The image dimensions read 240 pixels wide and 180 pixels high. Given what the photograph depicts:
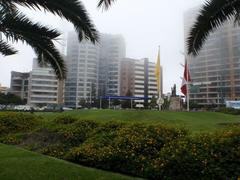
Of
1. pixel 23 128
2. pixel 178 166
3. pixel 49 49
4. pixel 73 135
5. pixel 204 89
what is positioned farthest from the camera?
pixel 204 89

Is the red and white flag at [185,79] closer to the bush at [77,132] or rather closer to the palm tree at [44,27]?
the bush at [77,132]

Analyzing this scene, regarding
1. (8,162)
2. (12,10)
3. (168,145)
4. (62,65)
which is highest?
(12,10)

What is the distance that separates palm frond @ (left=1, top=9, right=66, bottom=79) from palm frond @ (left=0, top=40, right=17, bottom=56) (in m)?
1.73

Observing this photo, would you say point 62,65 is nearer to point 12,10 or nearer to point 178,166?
point 12,10

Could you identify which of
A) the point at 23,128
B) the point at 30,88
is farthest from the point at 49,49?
the point at 30,88

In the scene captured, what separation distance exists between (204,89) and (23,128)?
93.2 meters

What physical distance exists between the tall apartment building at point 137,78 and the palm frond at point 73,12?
119 meters

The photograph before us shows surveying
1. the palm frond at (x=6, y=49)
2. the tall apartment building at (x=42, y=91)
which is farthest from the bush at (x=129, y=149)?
the tall apartment building at (x=42, y=91)

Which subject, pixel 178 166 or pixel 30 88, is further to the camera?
pixel 30 88

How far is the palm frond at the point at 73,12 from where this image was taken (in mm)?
7562

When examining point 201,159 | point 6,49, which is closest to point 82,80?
point 6,49

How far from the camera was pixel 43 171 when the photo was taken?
704 centimetres

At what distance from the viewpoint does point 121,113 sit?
25250 mm

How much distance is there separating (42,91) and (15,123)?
10729cm
